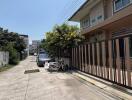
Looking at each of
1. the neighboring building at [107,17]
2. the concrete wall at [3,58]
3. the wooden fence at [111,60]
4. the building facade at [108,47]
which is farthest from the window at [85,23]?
the wooden fence at [111,60]

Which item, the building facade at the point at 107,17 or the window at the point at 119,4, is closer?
the building facade at the point at 107,17

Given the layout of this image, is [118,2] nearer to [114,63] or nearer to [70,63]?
[70,63]

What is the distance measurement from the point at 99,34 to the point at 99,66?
9310 mm

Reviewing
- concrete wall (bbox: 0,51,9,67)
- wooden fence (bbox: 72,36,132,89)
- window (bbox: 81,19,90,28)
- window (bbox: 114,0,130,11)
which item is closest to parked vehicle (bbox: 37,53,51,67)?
concrete wall (bbox: 0,51,9,67)

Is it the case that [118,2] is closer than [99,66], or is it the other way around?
[99,66]

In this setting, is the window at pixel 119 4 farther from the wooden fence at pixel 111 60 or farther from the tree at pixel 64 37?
the wooden fence at pixel 111 60

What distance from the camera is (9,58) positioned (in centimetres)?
3269

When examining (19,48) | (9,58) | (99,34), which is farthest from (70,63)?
(19,48)

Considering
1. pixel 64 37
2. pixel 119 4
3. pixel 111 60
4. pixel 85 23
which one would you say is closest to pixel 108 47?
pixel 111 60

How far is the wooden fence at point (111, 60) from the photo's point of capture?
29.8ft

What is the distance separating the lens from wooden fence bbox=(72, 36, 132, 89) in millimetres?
9078

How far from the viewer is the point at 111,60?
10.5 meters

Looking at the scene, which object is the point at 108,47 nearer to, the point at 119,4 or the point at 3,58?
the point at 119,4

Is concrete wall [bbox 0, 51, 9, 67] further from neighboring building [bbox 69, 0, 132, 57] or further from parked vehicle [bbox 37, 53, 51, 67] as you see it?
neighboring building [bbox 69, 0, 132, 57]
